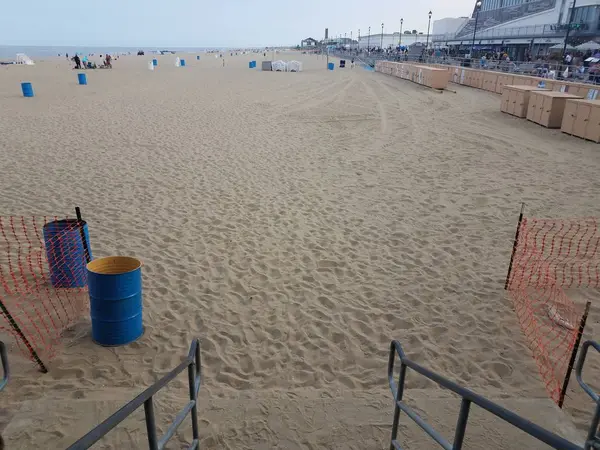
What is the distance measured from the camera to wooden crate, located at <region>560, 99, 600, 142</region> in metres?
14.5

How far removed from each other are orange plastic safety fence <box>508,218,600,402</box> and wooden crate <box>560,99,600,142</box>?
315 inches

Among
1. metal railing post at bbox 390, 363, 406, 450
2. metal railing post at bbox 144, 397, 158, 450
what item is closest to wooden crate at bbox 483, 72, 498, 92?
metal railing post at bbox 390, 363, 406, 450

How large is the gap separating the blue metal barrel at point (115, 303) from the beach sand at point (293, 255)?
0.56ft

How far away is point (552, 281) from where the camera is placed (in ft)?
21.1

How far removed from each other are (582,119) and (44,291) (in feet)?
55.4

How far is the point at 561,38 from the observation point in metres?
48.1

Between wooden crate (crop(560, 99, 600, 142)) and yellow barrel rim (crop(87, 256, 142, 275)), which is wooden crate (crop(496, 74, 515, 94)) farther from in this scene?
yellow barrel rim (crop(87, 256, 142, 275))

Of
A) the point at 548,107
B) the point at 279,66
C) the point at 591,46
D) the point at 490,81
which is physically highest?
the point at 591,46

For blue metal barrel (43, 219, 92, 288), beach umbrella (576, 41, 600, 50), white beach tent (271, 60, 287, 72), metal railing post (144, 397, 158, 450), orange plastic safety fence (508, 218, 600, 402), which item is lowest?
orange plastic safety fence (508, 218, 600, 402)

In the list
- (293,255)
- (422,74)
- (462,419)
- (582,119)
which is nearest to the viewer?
(462,419)

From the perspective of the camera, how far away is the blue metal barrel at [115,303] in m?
4.52

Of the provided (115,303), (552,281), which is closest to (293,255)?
(115,303)

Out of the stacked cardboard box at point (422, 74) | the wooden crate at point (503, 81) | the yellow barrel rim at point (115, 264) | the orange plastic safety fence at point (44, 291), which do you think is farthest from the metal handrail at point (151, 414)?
the stacked cardboard box at point (422, 74)

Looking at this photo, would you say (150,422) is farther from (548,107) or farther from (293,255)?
(548,107)
